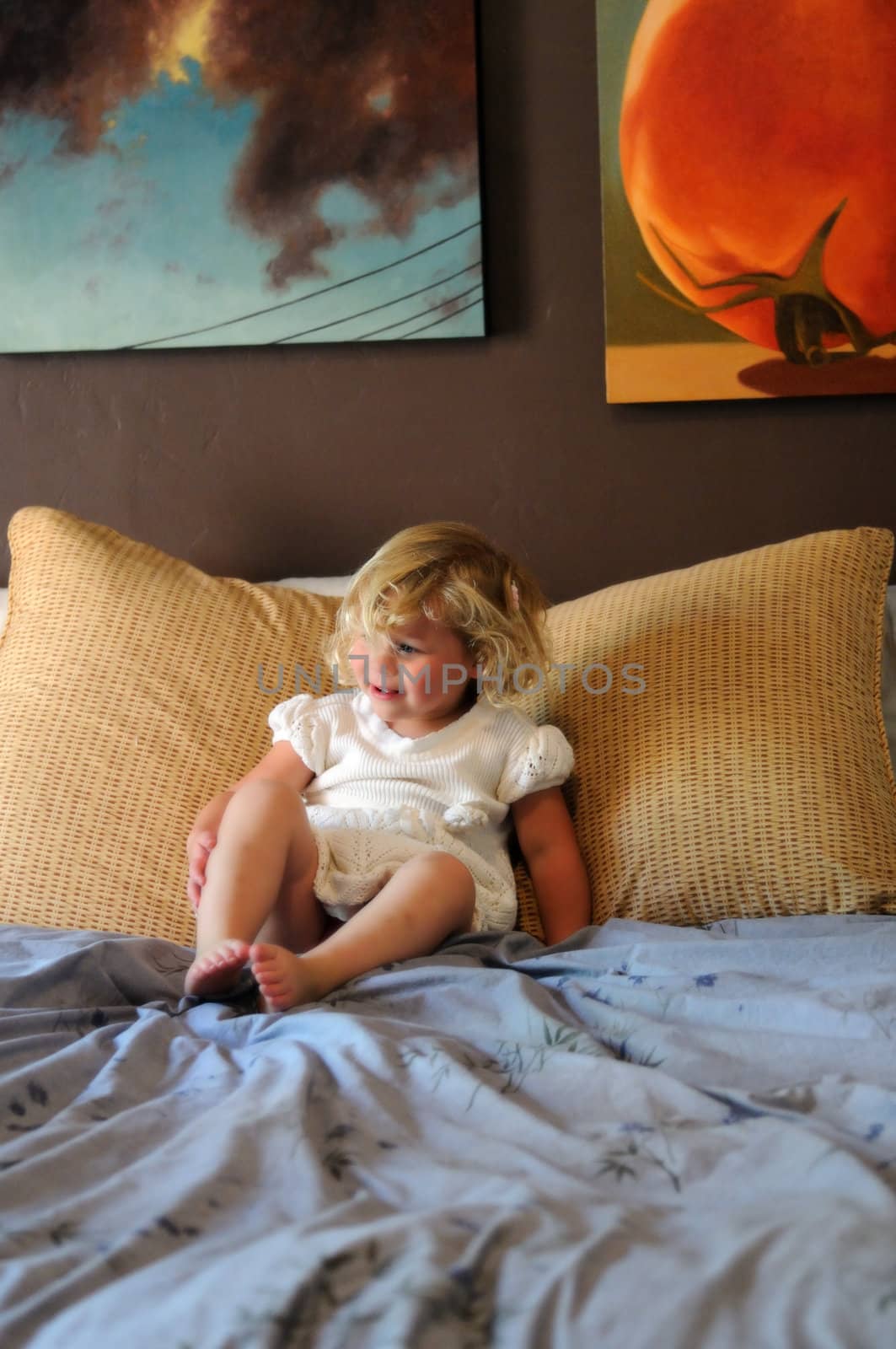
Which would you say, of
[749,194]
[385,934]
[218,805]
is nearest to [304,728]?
[218,805]

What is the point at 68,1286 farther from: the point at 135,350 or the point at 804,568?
the point at 135,350

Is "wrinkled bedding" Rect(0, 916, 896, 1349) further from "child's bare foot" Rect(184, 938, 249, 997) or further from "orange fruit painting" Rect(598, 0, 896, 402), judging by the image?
"orange fruit painting" Rect(598, 0, 896, 402)

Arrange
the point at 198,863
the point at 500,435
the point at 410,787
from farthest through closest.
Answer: the point at 500,435
the point at 410,787
the point at 198,863

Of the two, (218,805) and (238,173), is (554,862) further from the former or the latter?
(238,173)

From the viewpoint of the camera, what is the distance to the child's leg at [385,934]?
107cm

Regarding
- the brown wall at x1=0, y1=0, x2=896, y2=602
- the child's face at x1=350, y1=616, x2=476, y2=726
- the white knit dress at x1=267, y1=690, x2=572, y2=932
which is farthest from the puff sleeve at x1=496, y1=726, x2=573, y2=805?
the brown wall at x1=0, y1=0, x2=896, y2=602

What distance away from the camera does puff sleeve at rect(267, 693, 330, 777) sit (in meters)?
1.46

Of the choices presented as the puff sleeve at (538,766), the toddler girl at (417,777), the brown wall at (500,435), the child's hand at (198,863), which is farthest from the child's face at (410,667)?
the brown wall at (500,435)

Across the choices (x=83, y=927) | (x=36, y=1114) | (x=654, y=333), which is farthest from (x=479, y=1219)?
(x=654, y=333)

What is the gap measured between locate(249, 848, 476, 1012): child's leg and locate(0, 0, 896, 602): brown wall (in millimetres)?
774

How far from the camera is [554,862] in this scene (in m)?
1.39

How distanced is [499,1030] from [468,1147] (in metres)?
0.22

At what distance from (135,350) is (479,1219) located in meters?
1.59

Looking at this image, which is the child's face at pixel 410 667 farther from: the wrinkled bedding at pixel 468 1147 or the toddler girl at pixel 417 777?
the wrinkled bedding at pixel 468 1147
